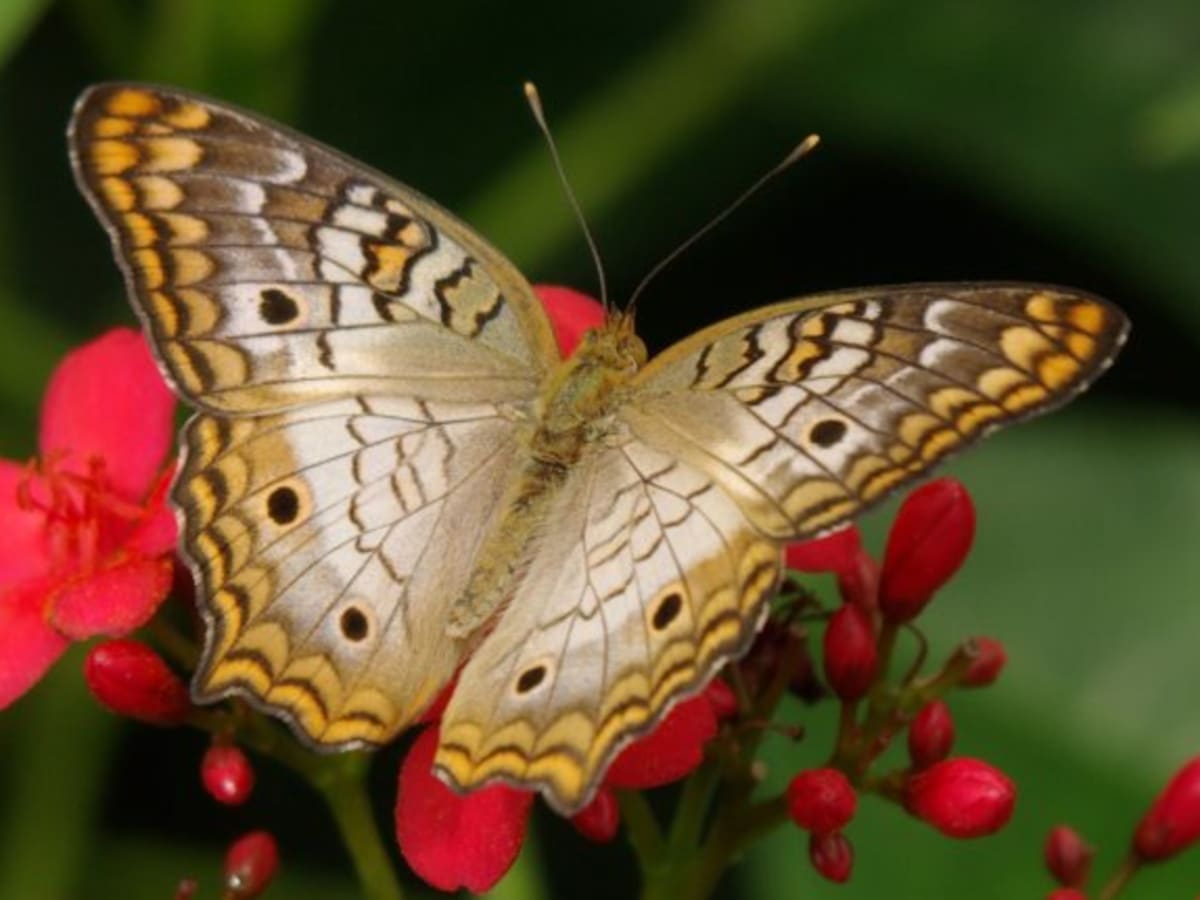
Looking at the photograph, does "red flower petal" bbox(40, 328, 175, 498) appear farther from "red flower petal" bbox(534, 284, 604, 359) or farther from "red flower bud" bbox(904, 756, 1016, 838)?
"red flower bud" bbox(904, 756, 1016, 838)

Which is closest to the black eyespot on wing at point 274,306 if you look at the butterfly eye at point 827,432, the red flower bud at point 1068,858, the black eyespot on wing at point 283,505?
the black eyespot on wing at point 283,505

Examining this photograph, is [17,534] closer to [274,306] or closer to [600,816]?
[274,306]

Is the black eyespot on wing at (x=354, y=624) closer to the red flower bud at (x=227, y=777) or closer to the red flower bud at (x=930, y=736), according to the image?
the red flower bud at (x=227, y=777)

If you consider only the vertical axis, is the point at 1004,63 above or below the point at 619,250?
above

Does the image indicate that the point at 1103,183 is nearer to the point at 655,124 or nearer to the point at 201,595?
the point at 655,124

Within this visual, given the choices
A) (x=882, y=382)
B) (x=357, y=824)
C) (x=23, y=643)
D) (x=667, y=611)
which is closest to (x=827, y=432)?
(x=882, y=382)

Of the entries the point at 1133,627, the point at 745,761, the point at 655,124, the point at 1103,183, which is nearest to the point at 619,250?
the point at 655,124

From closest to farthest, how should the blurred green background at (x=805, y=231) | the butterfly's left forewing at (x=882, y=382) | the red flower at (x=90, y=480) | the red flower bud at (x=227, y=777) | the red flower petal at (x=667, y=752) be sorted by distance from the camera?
the butterfly's left forewing at (x=882, y=382), the red flower petal at (x=667, y=752), the red flower bud at (x=227, y=777), the red flower at (x=90, y=480), the blurred green background at (x=805, y=231)
